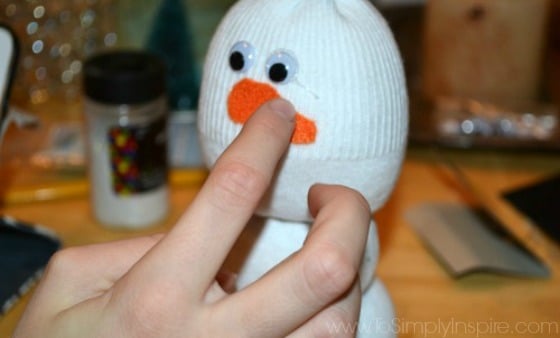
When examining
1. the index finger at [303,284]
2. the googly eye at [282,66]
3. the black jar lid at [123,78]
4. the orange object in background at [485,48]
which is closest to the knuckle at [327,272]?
the index finger at [303,284]

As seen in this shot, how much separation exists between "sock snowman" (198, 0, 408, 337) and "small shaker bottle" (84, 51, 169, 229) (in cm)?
16

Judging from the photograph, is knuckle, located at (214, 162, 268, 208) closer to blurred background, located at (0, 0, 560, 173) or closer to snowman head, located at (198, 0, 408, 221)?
snowman head, located at (198, 0, 408, 221)

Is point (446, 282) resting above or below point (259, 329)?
below

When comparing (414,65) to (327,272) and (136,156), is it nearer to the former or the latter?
(136,156)

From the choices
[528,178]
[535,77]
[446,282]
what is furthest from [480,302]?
[535,77]

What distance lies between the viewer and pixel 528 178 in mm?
812

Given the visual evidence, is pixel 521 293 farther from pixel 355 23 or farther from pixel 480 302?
pixel 355 23

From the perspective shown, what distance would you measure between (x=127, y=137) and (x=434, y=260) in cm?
27

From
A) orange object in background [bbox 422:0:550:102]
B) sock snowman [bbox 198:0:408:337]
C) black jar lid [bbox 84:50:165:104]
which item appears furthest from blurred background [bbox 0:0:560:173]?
sock snowman [bbox 198:0:408:337]

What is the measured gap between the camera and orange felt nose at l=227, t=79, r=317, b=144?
19.6 inches

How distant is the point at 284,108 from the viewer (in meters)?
→ 0.49

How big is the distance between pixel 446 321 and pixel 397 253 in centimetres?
9

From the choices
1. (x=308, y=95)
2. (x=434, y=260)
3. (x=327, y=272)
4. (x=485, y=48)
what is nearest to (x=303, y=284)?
(x=327, y=272)

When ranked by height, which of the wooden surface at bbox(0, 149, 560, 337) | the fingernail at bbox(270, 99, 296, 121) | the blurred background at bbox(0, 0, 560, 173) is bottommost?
the wooden surface at bbox(0, 149, 560, 337)
